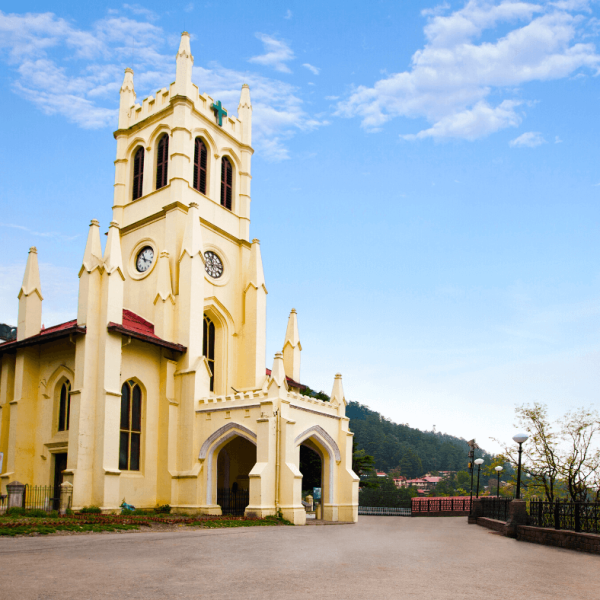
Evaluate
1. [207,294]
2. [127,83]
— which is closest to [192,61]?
[127,83]

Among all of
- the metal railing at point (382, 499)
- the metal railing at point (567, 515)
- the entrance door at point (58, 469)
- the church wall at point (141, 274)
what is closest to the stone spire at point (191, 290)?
the church wall at point (141, 274)

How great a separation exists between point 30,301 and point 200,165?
1186cm

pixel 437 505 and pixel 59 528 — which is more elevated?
pixel 59 528

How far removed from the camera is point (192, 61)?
33.6 metres

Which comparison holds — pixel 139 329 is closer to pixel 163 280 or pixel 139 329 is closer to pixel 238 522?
pixel 163 280

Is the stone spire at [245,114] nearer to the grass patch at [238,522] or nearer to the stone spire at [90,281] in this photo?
the stone spire at [90,281]

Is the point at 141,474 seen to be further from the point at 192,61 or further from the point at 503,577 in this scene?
the point at 192,61

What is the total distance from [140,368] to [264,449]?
6.97m

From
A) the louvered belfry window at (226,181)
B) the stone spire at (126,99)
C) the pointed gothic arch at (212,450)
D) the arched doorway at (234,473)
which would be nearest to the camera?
the pointed gothic arch at (212,450)

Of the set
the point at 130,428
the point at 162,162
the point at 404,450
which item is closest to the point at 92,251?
the point at 130,428

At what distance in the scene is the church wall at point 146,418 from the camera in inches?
971

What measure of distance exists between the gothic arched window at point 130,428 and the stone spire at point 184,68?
16.6m

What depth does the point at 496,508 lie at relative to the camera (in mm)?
22781

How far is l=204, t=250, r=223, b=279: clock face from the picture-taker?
31.5m
